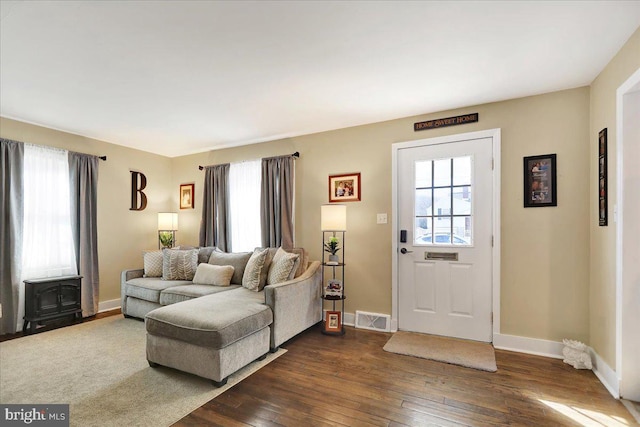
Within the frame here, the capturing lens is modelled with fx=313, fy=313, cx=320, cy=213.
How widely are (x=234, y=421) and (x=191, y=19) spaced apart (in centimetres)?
253

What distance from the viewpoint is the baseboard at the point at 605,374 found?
2239 mm

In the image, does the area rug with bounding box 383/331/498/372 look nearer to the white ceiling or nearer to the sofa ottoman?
the sofa ottoman

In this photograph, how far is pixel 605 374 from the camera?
7.98ft

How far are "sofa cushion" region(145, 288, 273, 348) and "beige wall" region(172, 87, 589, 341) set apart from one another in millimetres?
1528

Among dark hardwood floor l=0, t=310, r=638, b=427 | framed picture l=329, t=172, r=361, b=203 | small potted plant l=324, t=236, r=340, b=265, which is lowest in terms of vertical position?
dark hardwood floor l=0, t=310, r=638, b=427

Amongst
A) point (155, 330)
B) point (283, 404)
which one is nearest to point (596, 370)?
point (283, 404)

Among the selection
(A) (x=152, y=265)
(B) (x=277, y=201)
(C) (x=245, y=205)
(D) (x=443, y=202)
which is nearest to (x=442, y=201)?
(D) (x=443, y=202)

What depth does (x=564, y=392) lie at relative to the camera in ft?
7.57

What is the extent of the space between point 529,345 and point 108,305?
539 centimetres

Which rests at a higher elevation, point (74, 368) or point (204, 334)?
point (204, 334)

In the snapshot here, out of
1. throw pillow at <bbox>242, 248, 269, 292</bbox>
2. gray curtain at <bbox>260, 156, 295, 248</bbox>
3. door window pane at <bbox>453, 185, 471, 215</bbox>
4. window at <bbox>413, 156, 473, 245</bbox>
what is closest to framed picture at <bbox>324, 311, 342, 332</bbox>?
throw pillow at <bbox>242, 248, 269, 292</bbox>

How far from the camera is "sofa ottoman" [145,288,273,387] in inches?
94.1

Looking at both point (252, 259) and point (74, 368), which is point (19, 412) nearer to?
point (74, 368)

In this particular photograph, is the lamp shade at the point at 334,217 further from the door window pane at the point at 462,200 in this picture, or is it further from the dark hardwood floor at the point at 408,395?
the dark hardwood floor at the point at 408,395
